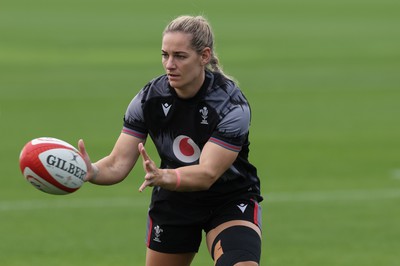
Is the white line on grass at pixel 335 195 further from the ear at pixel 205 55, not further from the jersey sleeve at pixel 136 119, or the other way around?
the ear at pixel 205 55

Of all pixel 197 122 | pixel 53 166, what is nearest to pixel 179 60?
pixel 197 122

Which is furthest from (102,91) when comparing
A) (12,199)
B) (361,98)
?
(12,199)

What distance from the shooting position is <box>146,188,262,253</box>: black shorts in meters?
9.56

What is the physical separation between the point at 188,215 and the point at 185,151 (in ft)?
1.76

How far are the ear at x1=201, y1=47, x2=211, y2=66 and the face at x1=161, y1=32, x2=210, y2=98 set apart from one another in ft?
0.20

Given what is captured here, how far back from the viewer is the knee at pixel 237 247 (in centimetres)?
907

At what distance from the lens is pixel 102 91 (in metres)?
28.6

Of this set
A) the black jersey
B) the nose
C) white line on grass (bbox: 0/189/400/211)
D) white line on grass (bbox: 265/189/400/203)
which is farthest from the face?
white line on grass (bbox: 265/189/400/203)

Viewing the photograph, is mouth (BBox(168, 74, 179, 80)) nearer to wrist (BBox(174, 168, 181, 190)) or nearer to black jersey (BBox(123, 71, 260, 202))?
black jersey (BBox(123, 71, 260, 202))

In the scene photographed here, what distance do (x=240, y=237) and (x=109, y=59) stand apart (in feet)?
89.1

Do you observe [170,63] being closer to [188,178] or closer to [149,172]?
[188,178]

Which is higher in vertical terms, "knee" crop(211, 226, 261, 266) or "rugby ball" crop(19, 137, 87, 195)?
"rugby ball" crop(19, 137, 87, 195)

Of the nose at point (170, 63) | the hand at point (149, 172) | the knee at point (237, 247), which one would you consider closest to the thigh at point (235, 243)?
the knee at point (237, 247)

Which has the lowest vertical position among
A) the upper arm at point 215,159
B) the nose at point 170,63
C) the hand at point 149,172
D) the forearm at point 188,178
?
the hand at point 149,172
